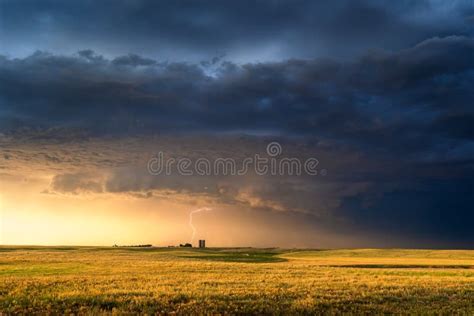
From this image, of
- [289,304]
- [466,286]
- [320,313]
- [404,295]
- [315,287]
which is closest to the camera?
[320,313]

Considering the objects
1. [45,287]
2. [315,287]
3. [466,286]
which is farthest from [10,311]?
[466,286]

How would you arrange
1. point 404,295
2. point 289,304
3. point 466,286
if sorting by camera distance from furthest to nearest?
point 466,286 → point 404,295 → point 289,304

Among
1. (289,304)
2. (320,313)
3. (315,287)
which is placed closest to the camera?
(320,313)

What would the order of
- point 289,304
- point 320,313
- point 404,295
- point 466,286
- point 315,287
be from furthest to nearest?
point 466,286 → point 315,287 → point 404,295 → point 289,304 → point 320,313

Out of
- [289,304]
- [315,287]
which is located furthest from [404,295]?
[289,304]

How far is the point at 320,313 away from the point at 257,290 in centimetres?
790

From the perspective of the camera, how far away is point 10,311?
72.4 feet

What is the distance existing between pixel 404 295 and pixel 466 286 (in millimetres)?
9148

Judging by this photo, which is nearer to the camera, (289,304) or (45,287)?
(289,304)

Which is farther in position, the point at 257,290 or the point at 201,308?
the point at 257,290

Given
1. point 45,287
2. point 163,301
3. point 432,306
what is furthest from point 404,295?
point 45,287

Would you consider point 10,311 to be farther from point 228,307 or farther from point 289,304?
point 289,304

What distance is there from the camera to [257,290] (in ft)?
95.3

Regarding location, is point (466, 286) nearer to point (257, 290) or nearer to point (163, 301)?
point (257, 290)
